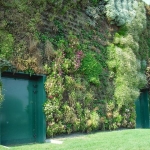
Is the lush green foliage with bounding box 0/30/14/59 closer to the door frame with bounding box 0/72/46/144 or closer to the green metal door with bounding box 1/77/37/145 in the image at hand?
the door frame with bounding box 0/72/46/144

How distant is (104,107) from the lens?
1052 centimetres

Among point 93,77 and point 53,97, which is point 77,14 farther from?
point 53,97

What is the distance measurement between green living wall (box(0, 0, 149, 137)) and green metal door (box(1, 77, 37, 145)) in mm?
485

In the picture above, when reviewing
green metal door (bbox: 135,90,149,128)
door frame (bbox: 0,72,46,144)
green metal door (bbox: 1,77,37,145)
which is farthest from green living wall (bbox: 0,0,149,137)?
green metal door (bbox: 135,90,149,128)

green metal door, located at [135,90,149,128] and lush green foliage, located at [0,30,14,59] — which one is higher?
lush green foliage, located at [0,30,14,59]

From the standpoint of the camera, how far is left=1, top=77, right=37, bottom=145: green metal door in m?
7.72

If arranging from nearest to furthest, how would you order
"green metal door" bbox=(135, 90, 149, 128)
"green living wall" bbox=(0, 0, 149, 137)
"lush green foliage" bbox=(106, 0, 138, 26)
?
"green living wall" bbox=(0, 0, 149, 137), "lush green foliage" bbox=(106, 0, 138, 26), "green metal door" bbox=(135, 90, 149, 128)

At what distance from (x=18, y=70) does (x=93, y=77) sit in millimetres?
3317

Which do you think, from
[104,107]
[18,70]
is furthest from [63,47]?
[104,107]

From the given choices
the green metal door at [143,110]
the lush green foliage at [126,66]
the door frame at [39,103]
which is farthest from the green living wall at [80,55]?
the green metal door at [143,110]

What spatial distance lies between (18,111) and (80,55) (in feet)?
10.4

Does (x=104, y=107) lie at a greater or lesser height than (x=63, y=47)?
lesser

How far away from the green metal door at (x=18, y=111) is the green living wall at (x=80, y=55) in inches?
19.1

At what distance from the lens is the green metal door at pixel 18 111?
7719 mm
